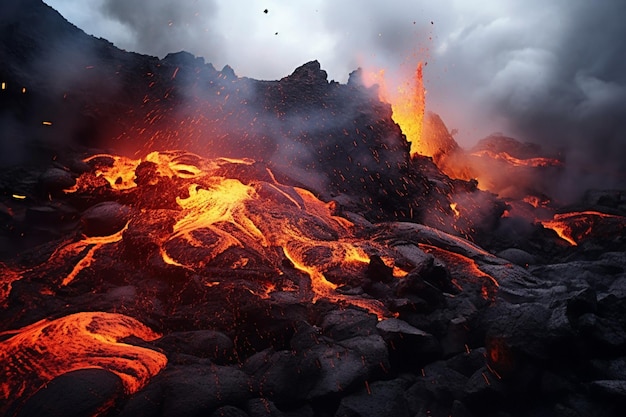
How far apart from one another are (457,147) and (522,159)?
74.8 feet

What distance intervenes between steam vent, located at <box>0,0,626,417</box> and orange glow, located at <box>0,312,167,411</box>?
36 mm

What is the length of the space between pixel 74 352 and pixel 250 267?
4.28 m

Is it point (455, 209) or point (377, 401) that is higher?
point (455, 209)

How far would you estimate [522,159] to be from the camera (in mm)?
55594

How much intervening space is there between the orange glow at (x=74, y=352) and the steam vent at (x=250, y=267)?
36 millimetres

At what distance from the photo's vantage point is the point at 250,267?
365 inches

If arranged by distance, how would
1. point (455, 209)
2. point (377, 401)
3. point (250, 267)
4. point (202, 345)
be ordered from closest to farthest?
point (377, 401) → point (202, 345) → point (250, 267) → point (455, 209)

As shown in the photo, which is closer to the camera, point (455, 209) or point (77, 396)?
point (77, 396)

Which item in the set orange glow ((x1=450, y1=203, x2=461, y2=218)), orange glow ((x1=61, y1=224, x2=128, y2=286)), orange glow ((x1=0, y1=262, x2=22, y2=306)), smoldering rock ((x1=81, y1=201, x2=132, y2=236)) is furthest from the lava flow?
orange glow ((x1=450, y1=203, x2=461, y2=218))

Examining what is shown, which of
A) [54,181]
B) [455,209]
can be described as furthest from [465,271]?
[54,181]

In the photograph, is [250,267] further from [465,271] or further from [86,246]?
[465,271]

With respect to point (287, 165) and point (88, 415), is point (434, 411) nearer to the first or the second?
point (88, 415)

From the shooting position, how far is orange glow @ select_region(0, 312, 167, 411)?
200 inches

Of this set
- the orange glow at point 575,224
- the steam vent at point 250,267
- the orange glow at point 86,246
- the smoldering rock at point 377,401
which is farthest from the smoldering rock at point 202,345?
the orange glow at point 575,224
